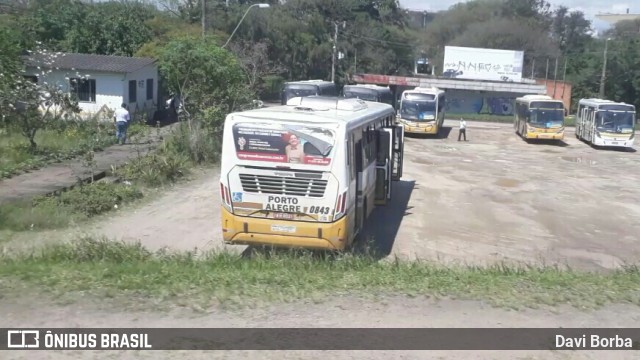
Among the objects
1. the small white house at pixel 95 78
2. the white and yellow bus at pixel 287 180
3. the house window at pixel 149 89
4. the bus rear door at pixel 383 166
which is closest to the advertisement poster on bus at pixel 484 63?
the house window at pixel 149 89

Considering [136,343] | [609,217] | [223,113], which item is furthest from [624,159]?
[136,343]

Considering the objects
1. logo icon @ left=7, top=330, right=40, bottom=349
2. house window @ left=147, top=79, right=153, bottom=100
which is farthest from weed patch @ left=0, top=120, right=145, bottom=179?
logo icon @ left=7, top=330, right=40, bottom=349

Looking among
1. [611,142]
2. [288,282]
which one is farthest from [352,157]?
[611,142]

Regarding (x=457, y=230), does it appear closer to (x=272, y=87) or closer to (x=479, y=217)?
(x=479, y=217)

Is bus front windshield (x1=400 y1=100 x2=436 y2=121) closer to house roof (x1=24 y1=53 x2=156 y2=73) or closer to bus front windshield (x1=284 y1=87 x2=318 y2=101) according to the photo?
bus front windshield (x1=284 y1=87 x2=318 y2=101)

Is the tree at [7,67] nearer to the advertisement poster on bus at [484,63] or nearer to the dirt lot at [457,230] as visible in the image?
the dirt lot at [457,230]

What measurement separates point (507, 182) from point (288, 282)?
19.2 metres

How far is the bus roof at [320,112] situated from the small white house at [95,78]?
19.8 m

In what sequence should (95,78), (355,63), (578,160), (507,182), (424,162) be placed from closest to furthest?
(507,182) < (424,162) < (95,78) < (578,160) < (355,63)

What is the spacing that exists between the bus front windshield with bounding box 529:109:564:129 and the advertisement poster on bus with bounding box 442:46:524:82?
1389 inches

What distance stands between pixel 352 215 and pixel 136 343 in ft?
24.8

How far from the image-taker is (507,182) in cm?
2580

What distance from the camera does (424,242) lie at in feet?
50.8

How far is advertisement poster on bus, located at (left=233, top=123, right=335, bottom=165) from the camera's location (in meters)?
12.1
